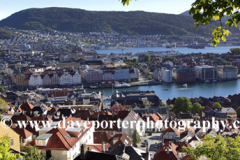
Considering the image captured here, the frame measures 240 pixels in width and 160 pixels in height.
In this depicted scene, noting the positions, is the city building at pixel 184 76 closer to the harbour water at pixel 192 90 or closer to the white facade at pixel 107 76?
the harbour water at pixel 192 90

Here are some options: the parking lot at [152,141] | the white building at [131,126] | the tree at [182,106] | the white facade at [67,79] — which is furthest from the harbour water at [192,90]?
the parking lot at [152,141]

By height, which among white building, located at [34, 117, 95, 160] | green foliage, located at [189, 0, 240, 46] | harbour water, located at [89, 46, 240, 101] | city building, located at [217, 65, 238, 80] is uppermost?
green foliage, located at [189, 0, 240, 46]

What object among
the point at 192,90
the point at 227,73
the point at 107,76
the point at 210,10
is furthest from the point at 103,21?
the point at 210,10

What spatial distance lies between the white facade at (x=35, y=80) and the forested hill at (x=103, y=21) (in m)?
43.4

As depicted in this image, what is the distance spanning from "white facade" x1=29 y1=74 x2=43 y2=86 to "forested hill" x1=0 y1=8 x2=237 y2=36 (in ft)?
142

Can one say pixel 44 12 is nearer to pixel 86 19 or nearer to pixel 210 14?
pixel 86 19

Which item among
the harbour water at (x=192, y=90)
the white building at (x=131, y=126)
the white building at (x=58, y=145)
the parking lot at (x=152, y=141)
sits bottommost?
the harbour water at (x=192, y=90)

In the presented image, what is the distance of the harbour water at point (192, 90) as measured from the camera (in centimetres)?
1450

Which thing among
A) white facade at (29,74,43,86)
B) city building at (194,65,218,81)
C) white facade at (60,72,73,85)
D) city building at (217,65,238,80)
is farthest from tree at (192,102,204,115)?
city building at (217,65,238,80)

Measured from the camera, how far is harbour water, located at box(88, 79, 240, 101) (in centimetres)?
1450

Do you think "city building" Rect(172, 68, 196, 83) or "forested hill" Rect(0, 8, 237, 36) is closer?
"city building" Rect(172, 68, 196, 83)

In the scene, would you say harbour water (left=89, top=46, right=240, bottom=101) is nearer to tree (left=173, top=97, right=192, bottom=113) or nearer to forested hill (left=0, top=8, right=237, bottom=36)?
tree (left=173, top=97, right=192, bottom=113)

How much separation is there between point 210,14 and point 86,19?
217ft

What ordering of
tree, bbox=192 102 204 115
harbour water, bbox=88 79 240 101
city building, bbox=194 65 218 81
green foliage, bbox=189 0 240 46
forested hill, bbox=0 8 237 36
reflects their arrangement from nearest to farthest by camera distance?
green foliage, bbox=189 0 240 46 < tree, bbox=192 102 204 115 < harbour water, bbox=88 79 240 101 < city building, bbox=194 65 218 81 < forested hill, bbox=0 8 237 36
